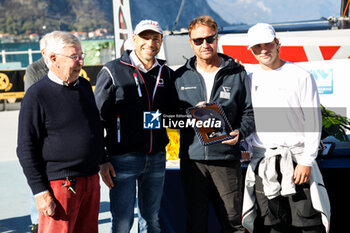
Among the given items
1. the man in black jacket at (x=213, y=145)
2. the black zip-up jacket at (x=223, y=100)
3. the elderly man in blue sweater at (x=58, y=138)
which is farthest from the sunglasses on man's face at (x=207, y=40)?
the elderly man in blue sweater at (x=58, y=138)

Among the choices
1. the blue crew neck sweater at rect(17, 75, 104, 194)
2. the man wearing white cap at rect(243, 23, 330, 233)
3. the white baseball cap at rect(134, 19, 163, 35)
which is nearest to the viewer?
the blue crew neck sweater at rect(17, 75, 104, 194)

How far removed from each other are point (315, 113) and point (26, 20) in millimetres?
90556

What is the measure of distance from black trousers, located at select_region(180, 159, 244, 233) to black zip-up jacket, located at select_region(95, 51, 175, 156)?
308 mm

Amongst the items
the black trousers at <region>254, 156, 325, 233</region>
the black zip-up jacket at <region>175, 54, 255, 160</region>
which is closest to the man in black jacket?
the black zip-up jacket at <region>175, 54, 255, 160</region>

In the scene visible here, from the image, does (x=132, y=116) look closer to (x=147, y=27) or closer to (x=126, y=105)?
(x=126, y=105)

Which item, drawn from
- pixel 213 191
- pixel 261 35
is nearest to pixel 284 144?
pixel 213 191

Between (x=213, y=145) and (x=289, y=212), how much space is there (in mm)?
623

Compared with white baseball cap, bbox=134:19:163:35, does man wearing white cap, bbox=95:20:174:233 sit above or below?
below

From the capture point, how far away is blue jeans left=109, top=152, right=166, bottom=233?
9.16 ft

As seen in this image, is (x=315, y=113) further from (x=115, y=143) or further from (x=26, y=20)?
(x=26, y=20)

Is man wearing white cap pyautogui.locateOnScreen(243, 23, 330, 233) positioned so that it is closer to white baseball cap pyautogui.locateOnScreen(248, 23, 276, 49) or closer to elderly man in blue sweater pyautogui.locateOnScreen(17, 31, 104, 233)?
white baseball cap pyautogui.locateOnScreen(248, 23, 276, 49)

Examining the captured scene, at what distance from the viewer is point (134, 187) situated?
286 centimetres

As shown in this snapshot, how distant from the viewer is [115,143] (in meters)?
2.77

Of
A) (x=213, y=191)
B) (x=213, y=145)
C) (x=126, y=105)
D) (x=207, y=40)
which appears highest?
(x=207, y=40)
